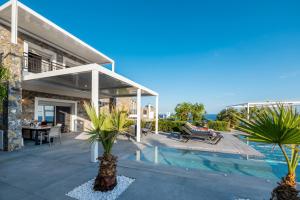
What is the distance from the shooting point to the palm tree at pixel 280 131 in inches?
78.0

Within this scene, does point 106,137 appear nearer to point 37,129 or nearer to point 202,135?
point 37,129

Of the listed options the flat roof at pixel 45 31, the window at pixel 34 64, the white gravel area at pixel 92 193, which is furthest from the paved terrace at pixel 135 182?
the flat roof at pixel 45 31

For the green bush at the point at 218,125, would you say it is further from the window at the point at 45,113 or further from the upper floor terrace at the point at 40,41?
the window at the point at 45,113

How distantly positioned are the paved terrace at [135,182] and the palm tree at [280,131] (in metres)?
1.35

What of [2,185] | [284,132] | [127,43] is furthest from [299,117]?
[127,43]

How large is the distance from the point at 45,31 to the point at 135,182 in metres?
9.67

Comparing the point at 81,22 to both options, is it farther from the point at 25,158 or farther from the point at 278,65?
the point at 278,65

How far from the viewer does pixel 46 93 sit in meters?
10.5

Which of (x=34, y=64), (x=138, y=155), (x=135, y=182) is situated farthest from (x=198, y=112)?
(x=34, y=64)

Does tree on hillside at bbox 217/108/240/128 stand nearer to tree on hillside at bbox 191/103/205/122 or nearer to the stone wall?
tree on hillside at bbox 191/103/205/122

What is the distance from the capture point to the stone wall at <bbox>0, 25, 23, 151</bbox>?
6.42 meters

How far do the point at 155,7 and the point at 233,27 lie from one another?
714 centimetres

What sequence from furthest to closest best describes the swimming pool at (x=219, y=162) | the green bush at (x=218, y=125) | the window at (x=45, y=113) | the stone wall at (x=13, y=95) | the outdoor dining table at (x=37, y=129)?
the green bush at (x=218, y=125)
the window at (x=45, y=113)
the outdoor dining table at (x=37, y=129)
the stone wall at (x=13, y=95)
the swimming pool at (x=219, y=162)

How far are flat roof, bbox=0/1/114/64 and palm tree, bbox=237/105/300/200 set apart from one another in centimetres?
981
